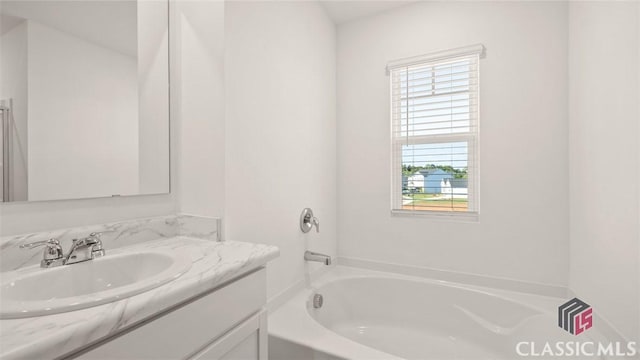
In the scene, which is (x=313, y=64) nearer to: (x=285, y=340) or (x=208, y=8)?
(x=208, y=8)

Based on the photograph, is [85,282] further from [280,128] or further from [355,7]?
[355,7]

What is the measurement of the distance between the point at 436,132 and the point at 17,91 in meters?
2.21

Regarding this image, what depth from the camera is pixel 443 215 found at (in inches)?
85.6

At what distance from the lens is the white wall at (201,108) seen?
1.34 metres

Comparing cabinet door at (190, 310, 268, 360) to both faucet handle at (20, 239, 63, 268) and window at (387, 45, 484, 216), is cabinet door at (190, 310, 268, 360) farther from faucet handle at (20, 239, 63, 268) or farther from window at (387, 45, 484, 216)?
window at (387, 45, 484, 216)

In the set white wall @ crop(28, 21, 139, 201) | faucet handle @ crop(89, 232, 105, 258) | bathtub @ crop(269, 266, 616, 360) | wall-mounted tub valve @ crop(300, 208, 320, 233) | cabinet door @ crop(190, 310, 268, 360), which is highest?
white wall @ crop(28, 21, 139, 201)

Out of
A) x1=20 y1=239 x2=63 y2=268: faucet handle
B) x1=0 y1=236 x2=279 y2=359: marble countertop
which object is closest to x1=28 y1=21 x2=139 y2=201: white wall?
x1=20 y1=239 x2=63 y2=268: faucet handle

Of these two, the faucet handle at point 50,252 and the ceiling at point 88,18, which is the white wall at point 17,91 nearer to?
the ceiling at point 88,18

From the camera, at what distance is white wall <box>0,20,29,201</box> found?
928 mm

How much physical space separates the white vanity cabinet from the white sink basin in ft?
0.29

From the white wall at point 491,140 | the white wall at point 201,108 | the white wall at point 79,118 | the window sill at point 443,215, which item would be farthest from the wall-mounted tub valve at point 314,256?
the white wall at point 79,118

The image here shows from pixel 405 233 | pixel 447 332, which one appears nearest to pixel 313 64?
pixel 405 233

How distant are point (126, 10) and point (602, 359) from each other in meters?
2.55

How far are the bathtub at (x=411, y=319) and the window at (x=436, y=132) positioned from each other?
569mm
